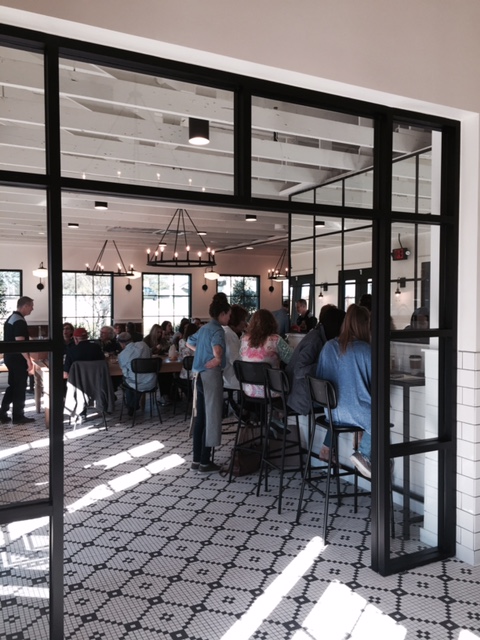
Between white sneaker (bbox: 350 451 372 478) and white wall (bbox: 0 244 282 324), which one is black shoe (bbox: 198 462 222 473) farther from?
white wall (bbox: 0 244 282 324)

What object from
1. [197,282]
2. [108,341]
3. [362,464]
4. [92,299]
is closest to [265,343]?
[362,464]

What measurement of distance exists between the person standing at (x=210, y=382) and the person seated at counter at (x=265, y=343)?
0.78ft

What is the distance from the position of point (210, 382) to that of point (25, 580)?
6.86 ft

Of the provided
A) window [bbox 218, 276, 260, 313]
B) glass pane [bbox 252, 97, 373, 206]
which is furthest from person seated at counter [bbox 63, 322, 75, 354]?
window [bbox 218, 276, 260, 313]

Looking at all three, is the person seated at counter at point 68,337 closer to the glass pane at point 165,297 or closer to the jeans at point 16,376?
the jeans at point 16,376

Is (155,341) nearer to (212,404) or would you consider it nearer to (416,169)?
(212,404)

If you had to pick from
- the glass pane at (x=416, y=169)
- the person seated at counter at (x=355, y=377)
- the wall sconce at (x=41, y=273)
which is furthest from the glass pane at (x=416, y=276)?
the wall sconce at (x=41, y=273)

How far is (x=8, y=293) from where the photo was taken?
196 cm

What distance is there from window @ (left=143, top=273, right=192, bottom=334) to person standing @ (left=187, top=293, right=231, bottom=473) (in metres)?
8.88

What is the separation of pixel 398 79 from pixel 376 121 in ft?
0.75

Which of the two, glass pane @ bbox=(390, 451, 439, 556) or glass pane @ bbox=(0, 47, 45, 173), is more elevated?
glass pane @ bbox=(0, 47, 45, 173)

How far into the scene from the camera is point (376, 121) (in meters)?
2.79

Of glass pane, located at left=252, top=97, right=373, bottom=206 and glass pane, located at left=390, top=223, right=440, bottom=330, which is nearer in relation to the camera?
glass pane, located at left=252, top=97, right=373, bottom=206

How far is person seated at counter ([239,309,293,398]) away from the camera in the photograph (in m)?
4.40
